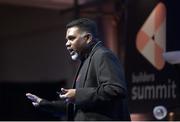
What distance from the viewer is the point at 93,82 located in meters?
2.63

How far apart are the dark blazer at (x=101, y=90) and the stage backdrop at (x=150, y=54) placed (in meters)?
1.81

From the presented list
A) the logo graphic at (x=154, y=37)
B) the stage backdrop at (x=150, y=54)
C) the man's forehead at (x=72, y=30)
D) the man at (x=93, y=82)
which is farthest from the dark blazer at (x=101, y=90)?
the logo graphic at (x=154, y=37)

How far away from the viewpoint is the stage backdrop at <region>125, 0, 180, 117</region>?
4.45 m

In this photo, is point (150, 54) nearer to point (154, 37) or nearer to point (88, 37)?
point (154, 37)

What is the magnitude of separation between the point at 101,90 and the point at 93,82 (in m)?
0.14

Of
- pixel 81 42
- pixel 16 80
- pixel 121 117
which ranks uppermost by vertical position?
pixel 81 42

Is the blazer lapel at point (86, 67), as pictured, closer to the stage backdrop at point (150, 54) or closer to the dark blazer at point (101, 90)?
the dark blazer at point (101, 90)

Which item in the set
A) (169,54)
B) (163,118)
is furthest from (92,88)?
(163,118)

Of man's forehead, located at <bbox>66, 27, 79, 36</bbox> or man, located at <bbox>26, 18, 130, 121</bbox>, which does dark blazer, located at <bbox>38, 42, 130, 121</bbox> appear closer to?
man, located at <bbox>26, 18, 130, 121</bbox>

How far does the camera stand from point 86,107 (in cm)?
258

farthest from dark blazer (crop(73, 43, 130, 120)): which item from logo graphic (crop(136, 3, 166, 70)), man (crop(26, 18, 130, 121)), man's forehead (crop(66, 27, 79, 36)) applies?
logo graphic (crop(136, 3, 166, 70))

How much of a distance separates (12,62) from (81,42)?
567 centimetres

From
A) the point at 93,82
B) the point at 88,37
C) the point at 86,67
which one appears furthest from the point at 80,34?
the point at 93,82

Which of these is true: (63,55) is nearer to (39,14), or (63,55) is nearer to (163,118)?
(39,14)
